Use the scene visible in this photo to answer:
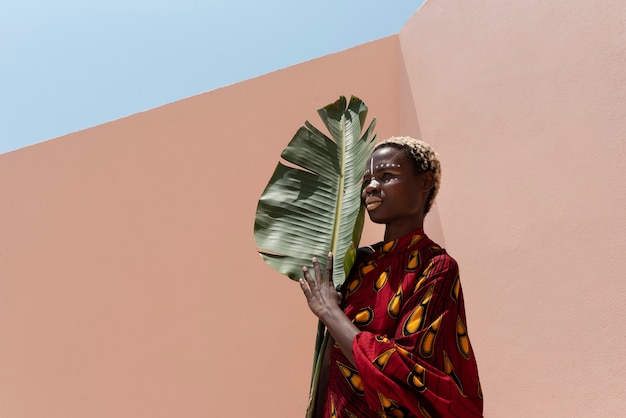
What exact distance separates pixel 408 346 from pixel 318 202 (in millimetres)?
562

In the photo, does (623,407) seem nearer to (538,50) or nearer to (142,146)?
(538,50)

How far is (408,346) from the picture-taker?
1538mm

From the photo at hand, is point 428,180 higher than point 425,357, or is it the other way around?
point 428,180

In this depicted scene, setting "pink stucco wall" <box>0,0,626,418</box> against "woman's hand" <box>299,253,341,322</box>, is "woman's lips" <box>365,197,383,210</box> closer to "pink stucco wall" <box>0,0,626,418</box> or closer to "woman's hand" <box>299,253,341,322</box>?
"woman's hand" <box>299,253,341,322</box>

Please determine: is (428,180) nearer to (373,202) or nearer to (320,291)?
(373,202)

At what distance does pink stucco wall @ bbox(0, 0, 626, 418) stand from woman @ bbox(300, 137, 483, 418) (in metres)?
1.44

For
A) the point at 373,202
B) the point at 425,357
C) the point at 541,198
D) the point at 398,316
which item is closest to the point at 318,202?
the point at 373,202

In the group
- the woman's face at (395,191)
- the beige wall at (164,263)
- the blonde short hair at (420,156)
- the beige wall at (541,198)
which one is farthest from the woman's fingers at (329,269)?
the beige wall at (164,263)

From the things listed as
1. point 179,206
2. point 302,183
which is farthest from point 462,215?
point 302,183

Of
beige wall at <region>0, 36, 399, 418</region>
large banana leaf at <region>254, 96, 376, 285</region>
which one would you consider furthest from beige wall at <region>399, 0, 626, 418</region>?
large banana leaf at <region>254, 96, 376, 285</region>

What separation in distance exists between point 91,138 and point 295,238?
2.78 meters

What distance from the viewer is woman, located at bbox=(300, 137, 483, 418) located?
4.93 feet

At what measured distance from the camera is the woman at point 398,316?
4.93 feet

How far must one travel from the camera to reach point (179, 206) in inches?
166
